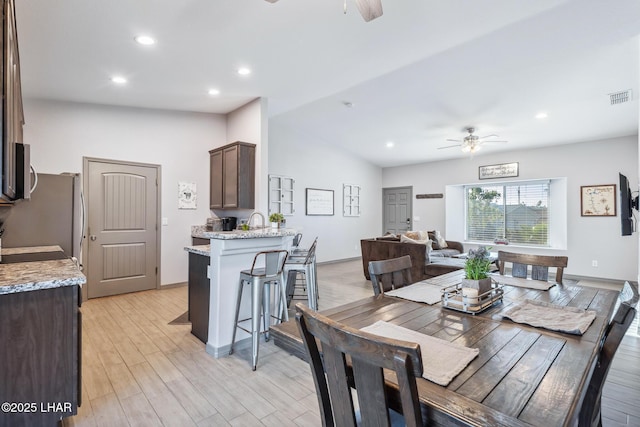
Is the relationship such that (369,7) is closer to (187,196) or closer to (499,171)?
(187,196)

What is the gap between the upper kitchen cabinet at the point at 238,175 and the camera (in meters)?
4.61

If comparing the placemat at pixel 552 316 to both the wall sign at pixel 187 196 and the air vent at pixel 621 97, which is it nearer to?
the air vent at pixel 621 97

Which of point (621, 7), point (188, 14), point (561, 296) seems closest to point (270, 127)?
point (188, 14)

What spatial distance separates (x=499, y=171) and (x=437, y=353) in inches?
277

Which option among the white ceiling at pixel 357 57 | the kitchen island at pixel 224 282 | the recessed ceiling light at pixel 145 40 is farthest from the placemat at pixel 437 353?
the recessed ceiling light at pixel 145 40

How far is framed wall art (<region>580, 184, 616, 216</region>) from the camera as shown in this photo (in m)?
5.61

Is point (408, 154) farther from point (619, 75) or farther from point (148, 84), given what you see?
point (148, 84)

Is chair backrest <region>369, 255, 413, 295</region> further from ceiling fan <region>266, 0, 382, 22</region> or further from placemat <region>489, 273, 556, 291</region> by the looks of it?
ceiling fan <region>266, 0, 382, 22</region>

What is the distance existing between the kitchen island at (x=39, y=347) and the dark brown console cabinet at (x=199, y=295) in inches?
47.3

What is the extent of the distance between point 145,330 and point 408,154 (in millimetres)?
6515

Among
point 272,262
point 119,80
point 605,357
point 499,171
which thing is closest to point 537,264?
point 605,357

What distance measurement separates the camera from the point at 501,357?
1.08 m

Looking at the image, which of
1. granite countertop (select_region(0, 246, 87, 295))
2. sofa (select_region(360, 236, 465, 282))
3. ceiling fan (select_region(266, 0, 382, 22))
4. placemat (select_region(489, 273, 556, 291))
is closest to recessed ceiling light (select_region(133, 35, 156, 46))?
ceiling fan (select_region(266, 0, 382, 22))

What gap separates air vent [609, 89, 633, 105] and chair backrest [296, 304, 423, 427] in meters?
5.31
